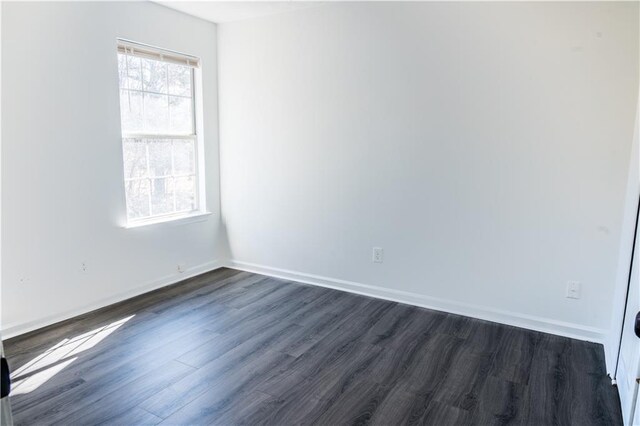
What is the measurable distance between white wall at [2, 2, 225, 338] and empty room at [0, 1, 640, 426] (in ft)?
0.05

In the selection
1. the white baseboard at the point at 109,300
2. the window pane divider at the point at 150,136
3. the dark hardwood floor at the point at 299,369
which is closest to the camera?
the dark hardwood floor at the point at 299,369

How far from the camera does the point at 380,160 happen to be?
11.5 ft

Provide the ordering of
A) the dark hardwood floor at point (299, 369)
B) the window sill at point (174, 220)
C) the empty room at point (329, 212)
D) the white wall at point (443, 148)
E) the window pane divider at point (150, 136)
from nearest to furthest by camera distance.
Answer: the dark hardwood floor at point (299, 369)
the empty room at point (329, 212)
the white wall at point (443, 148)
the window pane divider at point (150, 136)
the window sill at point (174, 220)

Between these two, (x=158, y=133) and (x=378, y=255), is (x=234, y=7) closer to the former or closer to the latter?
(x=158, y=133)

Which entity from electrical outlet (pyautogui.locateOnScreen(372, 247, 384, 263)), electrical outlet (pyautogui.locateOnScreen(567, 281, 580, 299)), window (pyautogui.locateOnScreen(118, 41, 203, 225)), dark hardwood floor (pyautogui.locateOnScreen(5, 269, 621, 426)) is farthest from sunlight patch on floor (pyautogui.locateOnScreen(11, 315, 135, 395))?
electrical outlet (pyautogui.locateOnScreen(567, 281, 580, 299))

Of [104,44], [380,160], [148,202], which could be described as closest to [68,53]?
[104,44]

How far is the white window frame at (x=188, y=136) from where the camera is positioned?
Answer: 351 centimetres

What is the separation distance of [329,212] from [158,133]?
1.68 meters

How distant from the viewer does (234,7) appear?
3.67m

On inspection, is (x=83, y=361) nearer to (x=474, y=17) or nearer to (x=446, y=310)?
(x=446, y=310)

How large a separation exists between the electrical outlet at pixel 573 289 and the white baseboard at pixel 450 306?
197 millimetres

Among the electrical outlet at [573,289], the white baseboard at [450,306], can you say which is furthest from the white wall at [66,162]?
the electrical outlet at [573,289]

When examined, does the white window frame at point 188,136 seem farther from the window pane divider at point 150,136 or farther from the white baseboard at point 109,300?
the white baseboard at point 109,300

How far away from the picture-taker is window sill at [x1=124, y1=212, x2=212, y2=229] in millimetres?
3605
